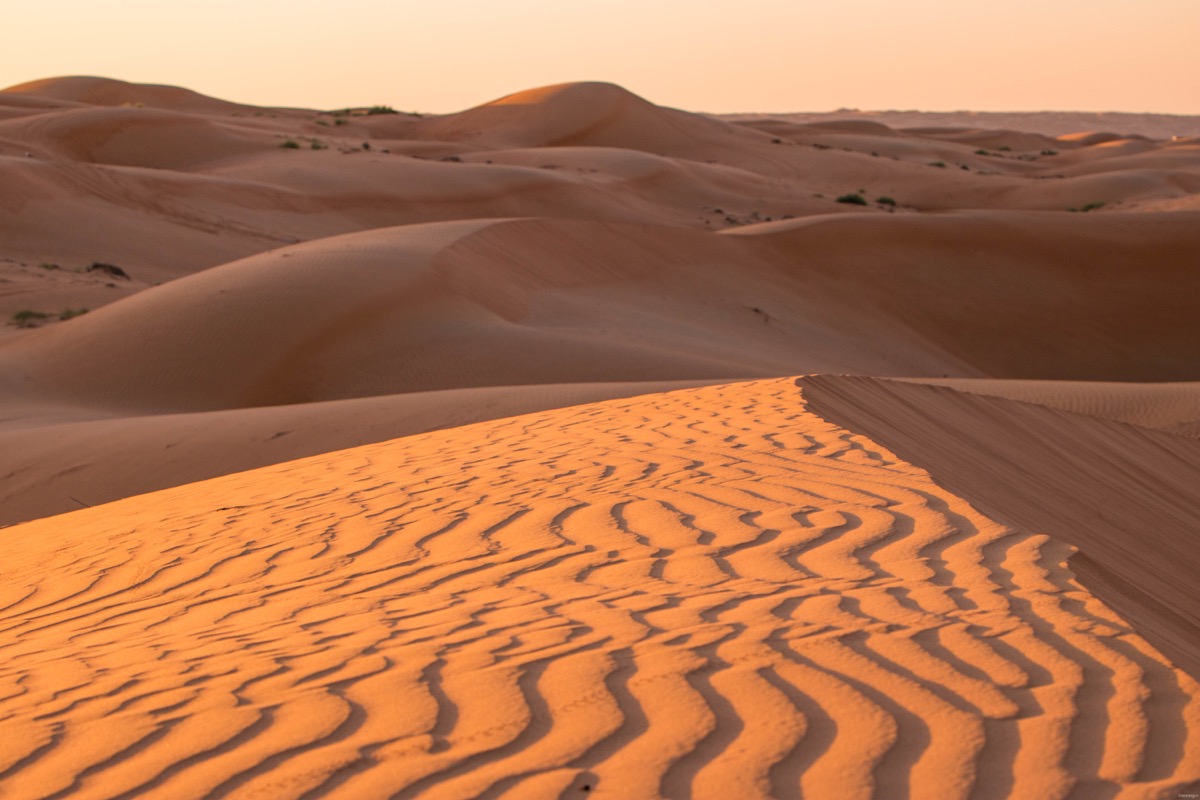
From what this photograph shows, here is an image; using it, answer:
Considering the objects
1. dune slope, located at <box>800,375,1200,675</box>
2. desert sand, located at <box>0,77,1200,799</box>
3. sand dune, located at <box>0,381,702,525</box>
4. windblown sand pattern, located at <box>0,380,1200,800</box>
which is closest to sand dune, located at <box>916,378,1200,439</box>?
desert sand, located at <box>0,77,1200,799</box>

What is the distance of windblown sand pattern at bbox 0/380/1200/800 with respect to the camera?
281 centimetres

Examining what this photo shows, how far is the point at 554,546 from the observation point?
5.10 meters

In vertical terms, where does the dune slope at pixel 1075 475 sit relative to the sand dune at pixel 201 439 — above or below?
above

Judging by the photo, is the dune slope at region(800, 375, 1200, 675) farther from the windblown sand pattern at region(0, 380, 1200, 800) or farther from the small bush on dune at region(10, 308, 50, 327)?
the small bush on dune at region(10, 308, 50, 327)

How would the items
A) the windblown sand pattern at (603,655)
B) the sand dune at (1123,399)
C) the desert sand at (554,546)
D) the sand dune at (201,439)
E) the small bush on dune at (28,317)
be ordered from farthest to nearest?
the small bush on dune at (28,317) < the sand dune at (1123,399) < the sand dune at (201,439) < the desert sand at (554,546) < the windblown sand pattern at (603,655)

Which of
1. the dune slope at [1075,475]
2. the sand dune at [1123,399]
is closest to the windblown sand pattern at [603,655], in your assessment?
the dune slope at [1075,475]

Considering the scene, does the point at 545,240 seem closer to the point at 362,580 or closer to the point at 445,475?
the point at 445,475

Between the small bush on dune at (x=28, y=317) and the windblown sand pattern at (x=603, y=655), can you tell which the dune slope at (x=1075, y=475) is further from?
the small bush on dune at (x=28, y=317)

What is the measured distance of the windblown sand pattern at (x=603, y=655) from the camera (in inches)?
111

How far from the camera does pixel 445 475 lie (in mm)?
7125

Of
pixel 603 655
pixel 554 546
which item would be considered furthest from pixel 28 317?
pixel 603 655

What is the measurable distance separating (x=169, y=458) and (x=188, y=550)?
4804mm

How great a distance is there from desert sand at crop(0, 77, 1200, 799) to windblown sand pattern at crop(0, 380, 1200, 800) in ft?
0.05

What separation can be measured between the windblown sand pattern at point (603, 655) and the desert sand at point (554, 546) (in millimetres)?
14
